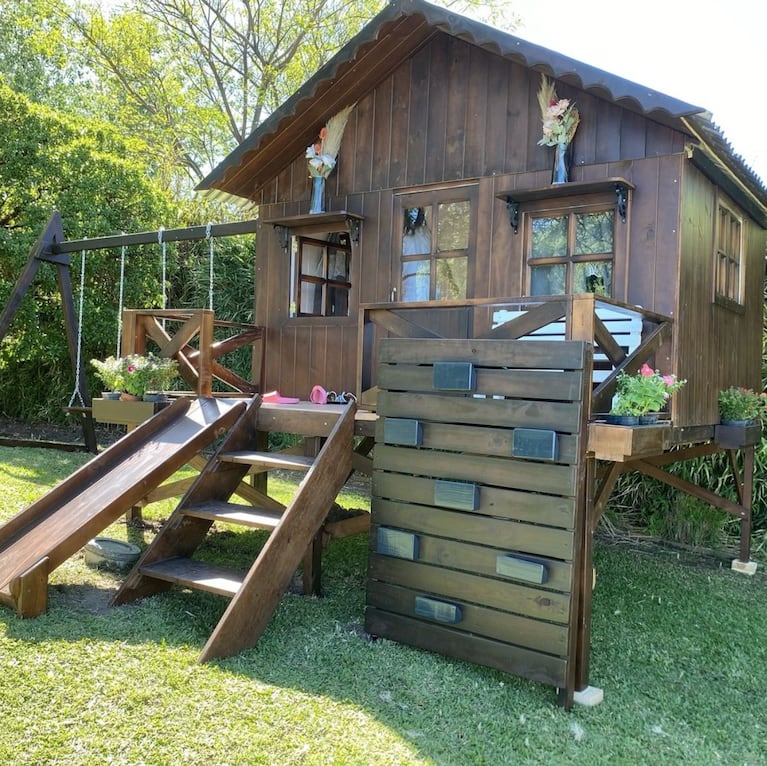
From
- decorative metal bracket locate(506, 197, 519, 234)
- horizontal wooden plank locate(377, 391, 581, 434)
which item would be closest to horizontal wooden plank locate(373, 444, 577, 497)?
horizontal wooden plank locate(377, 391, 581, 434)

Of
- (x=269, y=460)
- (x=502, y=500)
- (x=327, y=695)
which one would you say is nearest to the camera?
(x=327, y=695)

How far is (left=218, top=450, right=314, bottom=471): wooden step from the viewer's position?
15.7 ft

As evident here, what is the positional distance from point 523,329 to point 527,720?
208cm

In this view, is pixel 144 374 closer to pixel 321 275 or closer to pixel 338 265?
pixel 321 275

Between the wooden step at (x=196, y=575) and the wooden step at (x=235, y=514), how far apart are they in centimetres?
29

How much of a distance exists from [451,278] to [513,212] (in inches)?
29.4

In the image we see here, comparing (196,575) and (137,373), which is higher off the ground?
(137,373)

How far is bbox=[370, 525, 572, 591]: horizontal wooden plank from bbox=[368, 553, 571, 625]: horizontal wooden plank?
4 centimetres

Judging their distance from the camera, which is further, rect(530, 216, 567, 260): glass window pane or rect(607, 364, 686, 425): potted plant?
rect(530, 216, 567, 260): glass window pane

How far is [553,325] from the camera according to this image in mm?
6027

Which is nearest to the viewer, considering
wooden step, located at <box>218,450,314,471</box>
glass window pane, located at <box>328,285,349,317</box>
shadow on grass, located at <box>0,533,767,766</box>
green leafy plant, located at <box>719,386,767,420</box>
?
shadow on grass, located at <box>0,533,767,766</box>

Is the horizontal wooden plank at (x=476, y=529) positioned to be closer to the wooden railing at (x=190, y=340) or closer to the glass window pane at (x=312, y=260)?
the wooden railing at (x=190, y=340)

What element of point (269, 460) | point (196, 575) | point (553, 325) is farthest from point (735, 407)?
point (196, 575)

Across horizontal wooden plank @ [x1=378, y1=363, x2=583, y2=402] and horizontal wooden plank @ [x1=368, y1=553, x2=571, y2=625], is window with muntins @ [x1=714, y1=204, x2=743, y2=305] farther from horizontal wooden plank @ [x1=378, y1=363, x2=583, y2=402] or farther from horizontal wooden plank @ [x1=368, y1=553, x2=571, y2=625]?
horizontal wooden plank @ [x1=368, y1=553, x2=571, y2=625]
